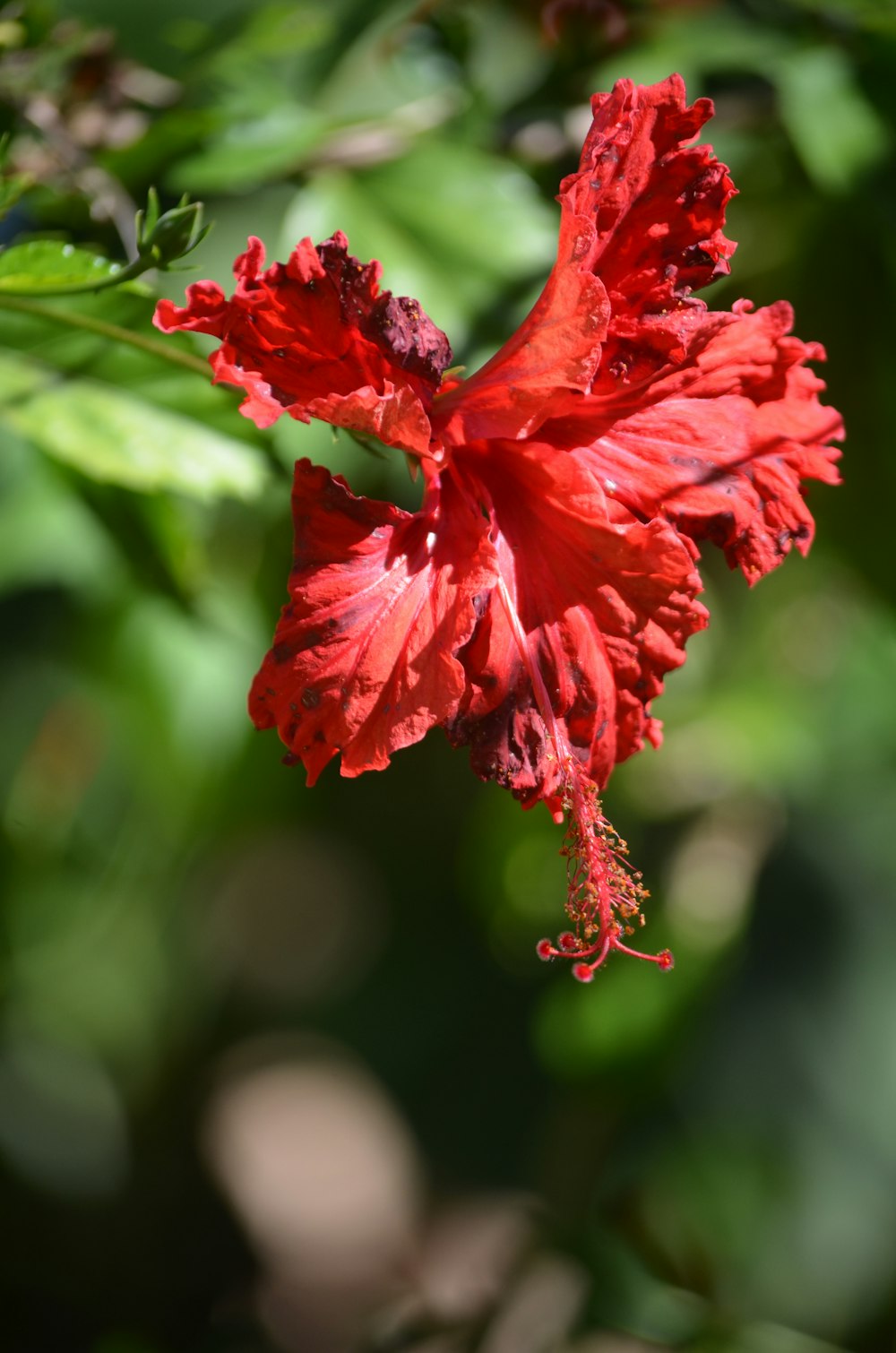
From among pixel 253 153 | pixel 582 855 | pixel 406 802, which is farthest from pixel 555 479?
pixel 406 802

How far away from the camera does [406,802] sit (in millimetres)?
1909

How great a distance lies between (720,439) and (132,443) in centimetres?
36

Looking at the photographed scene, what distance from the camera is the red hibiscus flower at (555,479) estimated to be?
1.97 ft

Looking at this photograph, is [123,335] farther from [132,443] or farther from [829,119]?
[829,119]

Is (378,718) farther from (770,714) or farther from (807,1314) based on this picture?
(807,1314)

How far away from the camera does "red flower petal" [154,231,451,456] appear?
0.58 m

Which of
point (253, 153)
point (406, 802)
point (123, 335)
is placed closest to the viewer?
point (123, 335)

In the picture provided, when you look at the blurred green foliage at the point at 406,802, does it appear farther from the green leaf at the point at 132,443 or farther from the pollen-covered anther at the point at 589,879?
the pollen-covered anther at the point at 589,879

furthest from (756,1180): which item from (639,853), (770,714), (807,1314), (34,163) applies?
(34,163)

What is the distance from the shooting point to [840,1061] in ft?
5.56

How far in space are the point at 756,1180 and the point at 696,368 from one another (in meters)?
1.28

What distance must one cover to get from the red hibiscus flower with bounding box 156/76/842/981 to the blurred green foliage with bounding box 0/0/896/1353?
4.0 inches

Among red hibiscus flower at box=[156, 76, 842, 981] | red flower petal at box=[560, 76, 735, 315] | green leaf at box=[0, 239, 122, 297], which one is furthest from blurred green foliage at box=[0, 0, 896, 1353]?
red flower petal at box=[560, 76, 735, 315]

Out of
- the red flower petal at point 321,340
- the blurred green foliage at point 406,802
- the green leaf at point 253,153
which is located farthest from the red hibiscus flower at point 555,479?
the green leaf at point 253,153
